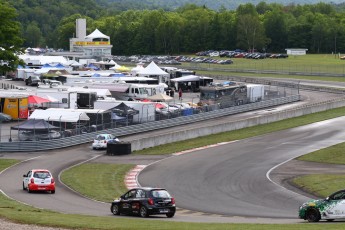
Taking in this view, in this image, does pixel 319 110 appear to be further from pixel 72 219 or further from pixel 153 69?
pixel 72 219

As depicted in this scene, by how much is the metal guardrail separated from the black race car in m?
25.4

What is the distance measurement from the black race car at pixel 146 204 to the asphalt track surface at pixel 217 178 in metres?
0.47

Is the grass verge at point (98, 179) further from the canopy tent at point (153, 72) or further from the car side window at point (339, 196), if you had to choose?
the canopy tent at point (153, 72)

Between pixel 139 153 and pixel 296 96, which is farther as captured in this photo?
pixel 296 96

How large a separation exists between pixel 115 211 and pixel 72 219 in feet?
18.8

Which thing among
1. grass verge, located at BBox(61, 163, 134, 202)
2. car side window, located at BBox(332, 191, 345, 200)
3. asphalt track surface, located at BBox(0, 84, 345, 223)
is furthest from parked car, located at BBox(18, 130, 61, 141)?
car side window, located at BBox(332, 191, 345, 200)

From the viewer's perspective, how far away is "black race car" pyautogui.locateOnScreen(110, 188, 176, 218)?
31656 mm

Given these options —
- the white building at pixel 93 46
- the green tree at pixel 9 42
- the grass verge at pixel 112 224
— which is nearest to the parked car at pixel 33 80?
the green tree at pixel 9 42

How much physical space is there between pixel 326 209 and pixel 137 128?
3788cm

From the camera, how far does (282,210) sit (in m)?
35.9

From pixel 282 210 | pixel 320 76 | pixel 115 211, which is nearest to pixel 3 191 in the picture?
pixel 115 211

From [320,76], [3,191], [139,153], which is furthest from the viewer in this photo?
[320,76]

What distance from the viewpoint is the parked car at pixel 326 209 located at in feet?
97.6

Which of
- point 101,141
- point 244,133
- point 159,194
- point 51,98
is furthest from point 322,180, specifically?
point 51,98
